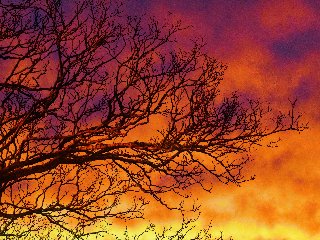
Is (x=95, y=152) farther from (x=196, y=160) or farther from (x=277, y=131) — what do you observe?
(x=277, y=131)

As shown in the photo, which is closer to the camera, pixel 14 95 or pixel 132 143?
pixel 132 143

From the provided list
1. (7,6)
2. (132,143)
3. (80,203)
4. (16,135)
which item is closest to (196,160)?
(132,143)

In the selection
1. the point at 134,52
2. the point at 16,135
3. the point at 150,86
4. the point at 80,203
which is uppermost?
the point at 134,52

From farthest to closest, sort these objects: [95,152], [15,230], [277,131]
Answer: [15,230] < [277,131] < [95,152]

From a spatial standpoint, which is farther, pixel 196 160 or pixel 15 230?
pixel 15 230

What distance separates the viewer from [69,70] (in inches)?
493

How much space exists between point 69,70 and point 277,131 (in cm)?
434

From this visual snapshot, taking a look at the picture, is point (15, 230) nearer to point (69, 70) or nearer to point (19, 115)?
point (19, 115)

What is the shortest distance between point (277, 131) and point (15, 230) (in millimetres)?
7342

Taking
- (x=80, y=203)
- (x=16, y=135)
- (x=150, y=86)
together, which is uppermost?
(x=150, y=86)

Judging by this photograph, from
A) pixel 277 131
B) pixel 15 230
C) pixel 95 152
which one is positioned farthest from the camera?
pixel 15 230

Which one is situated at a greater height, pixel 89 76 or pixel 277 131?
pixel 89 76

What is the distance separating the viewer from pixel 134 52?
43.1 feet

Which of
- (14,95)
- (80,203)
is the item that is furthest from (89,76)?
(80,203)
